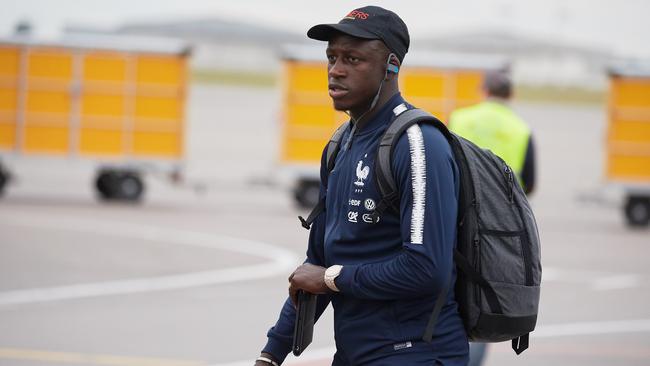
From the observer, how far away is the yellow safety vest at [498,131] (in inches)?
312

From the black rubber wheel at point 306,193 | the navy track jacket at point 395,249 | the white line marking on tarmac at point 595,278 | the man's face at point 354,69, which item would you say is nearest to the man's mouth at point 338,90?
the man's face at point 354,69

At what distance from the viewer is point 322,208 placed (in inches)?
169

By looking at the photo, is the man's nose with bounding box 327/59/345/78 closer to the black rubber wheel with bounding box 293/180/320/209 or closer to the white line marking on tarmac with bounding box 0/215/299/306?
the white line marking on tarmac with bounding box 0/215/299/306

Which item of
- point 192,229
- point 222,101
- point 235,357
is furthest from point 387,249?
point 222,101

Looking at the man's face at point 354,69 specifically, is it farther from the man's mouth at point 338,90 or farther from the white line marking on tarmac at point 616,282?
the white line marking on tarmac at point 616,282

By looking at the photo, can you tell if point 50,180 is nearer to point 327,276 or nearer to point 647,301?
point 647,301

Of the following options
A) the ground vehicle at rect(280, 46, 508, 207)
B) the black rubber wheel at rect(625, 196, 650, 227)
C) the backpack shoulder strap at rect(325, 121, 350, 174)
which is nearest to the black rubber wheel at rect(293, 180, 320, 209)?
the ground vehicle at rect(280, 46, 508, 207)

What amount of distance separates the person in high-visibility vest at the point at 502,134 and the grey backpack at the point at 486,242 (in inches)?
149

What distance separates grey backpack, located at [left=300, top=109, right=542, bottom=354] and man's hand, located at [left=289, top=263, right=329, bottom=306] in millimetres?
295

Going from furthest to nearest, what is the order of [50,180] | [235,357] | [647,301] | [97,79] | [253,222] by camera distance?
[50,180], [97,79], [253,222], [647,301], [235,357]

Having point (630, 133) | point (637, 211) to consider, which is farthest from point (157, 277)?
point (630, 133)

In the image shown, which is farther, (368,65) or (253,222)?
(253,222)

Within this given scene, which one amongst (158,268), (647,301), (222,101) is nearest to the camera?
(647,301)

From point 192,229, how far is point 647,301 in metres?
6.90
